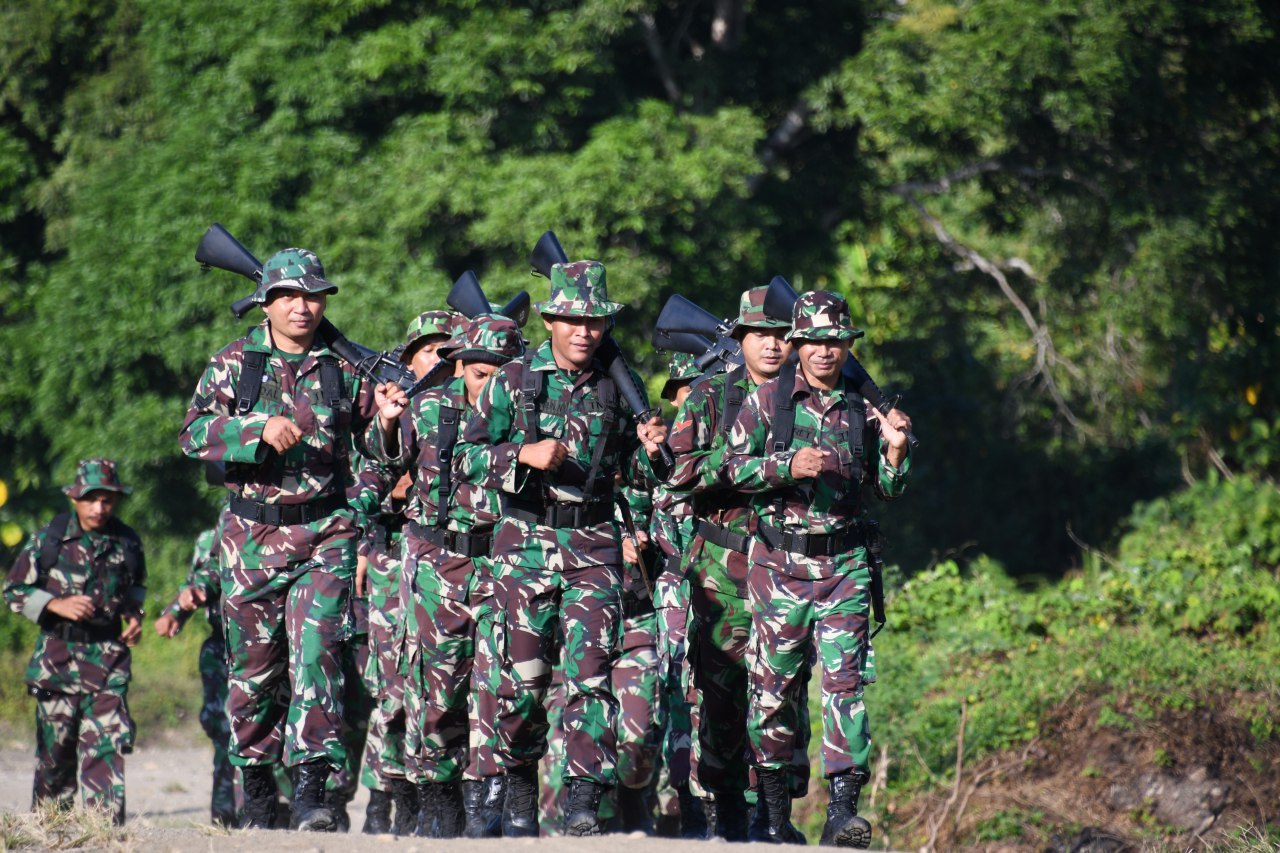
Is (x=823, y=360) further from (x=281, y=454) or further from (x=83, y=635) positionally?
(x=83, y=635)

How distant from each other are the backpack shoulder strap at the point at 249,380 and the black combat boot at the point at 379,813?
99.4 inches

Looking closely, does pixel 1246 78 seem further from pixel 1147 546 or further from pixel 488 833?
pixel 488 833

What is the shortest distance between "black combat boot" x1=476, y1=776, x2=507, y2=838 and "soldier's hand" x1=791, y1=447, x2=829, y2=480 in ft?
6.84

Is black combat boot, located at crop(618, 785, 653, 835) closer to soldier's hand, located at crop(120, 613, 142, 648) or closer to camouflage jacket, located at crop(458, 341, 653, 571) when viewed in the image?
camouflage jacket, located at crop(458, 341, 653, 571)

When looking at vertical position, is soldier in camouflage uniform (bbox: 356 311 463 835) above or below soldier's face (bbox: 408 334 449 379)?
below

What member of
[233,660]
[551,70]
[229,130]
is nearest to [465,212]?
[551,70]

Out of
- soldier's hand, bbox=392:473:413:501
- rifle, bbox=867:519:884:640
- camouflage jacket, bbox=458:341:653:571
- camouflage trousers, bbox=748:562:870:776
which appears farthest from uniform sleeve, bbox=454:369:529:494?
rifle, bbox=867:519:884:640

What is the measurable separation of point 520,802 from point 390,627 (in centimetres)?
145

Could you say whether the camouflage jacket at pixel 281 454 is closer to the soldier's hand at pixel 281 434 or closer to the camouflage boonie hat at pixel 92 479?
the soldier's hand at pixel 281 434

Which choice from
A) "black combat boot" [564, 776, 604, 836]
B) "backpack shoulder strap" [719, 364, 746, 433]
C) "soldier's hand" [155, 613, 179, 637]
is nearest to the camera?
"black combat boot" [564, 776, 604, 836]

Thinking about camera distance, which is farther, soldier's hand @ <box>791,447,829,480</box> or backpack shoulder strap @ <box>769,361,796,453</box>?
backpack shoulder strap @ <box>769,361,796,453</box>

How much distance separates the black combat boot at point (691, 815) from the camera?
802 cm

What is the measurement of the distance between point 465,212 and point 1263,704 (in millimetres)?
7984

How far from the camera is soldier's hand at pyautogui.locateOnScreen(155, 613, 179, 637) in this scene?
9.10 meters
